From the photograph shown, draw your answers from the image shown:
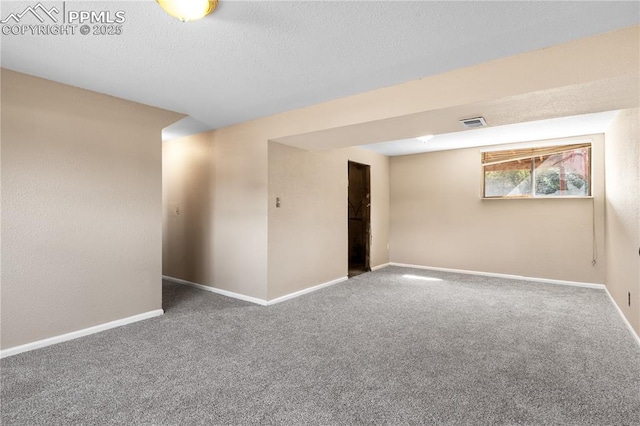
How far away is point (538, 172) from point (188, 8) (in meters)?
5.46

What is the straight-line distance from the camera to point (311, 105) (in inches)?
134

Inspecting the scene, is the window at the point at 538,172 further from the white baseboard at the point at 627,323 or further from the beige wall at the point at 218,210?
the beige wall at the point at 218,210

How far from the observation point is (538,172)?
5074 mm

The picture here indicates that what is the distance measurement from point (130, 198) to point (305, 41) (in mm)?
2484

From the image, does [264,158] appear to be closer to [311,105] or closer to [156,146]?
[311,105]

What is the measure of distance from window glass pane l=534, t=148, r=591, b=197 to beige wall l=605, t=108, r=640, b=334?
41cm

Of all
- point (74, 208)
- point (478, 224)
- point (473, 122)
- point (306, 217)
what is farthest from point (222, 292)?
point (478, 224)

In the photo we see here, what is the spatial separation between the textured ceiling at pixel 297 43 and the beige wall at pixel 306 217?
4.45 ft

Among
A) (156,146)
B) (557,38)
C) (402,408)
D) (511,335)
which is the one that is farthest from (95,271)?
(557,38)

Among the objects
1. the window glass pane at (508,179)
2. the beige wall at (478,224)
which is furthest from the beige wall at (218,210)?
the window glass pane at (508,179)

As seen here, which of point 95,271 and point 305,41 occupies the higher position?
point 305,41

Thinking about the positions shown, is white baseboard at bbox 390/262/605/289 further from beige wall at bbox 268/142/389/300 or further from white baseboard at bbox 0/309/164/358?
white baseboard at bbox 0/309/164/358

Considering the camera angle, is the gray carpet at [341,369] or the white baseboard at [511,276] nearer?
the gray carpet at [341,369]

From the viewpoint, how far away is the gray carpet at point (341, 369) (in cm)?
182
